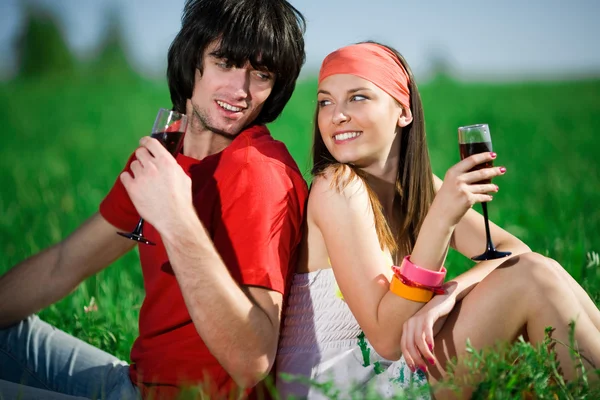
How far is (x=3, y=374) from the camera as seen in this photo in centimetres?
280

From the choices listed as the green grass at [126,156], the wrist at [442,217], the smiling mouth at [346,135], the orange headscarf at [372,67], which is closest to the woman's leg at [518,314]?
the wrist at [442,217]

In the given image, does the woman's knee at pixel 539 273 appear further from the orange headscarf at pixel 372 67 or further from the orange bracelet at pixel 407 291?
the orange headscarf at pixel 372 67

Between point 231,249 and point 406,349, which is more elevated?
point 231,249

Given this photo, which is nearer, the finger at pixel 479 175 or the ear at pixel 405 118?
the finger at pixel 479 175

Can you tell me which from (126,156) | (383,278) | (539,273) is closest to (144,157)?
(383,278)

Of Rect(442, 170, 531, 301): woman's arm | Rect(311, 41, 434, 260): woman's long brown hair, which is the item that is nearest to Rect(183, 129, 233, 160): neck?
Rect(311, 41, 434, 260): woman's long brown hair

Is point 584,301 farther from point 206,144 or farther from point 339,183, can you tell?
point 206,144

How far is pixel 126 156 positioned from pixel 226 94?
33.6ft

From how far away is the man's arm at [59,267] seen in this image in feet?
9.41

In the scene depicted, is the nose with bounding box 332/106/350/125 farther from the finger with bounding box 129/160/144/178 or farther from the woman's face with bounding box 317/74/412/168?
the finger with bounding box 129/160/144/178

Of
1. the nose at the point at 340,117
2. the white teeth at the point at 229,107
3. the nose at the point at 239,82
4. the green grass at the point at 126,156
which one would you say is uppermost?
the nose at the point at 239,82

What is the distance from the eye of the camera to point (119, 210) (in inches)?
111

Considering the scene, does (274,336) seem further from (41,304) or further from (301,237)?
(41,304)

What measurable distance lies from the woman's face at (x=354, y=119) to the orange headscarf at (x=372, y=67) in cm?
2
